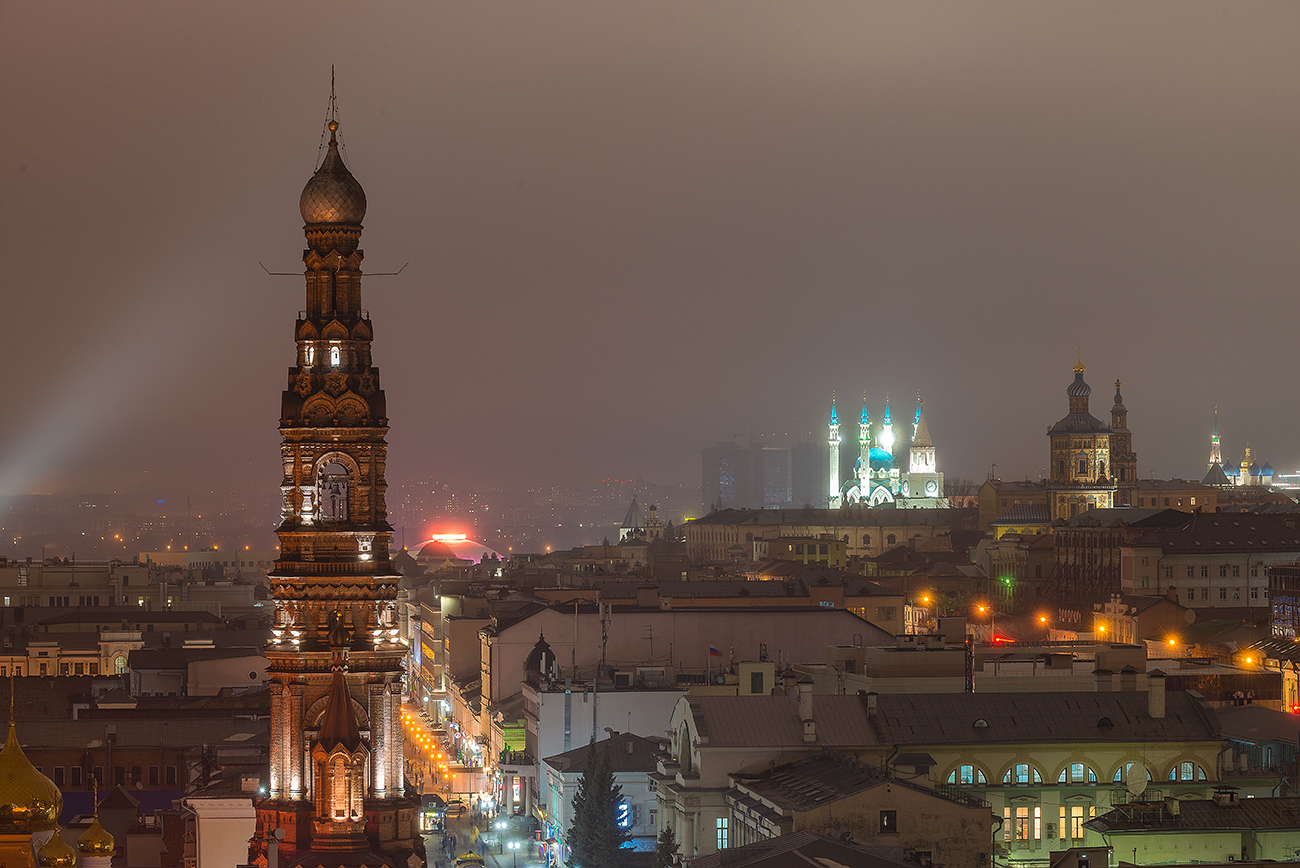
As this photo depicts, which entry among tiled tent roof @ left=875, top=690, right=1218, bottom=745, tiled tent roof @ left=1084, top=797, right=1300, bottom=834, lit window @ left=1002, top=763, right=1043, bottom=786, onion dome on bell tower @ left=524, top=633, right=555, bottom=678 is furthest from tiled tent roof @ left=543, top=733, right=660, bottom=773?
tiled tent roof @ left=1084, top=797, right=1300, bottom=834

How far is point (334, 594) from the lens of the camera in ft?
149

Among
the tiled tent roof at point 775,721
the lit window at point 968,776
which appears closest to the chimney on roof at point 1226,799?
the lit window at point 968,776

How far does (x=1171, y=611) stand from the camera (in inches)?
4582

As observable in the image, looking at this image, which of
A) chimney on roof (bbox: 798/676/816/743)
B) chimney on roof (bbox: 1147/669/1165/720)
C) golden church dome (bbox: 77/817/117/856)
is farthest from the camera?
chimney on roof (bbox: 1147/669/1165/720)

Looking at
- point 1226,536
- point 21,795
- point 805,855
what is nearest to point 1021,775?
point 805,855

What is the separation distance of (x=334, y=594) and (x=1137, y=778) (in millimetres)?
26947

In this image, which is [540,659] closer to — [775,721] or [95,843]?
[775,721]

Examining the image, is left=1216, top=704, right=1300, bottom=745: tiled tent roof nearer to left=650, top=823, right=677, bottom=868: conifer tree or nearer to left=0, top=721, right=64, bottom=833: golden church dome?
left=650, top=823, right=677, bottom=868: conifer tree

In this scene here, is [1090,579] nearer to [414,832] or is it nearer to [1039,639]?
[1039,639]

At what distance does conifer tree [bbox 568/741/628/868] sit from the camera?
61.6 metres

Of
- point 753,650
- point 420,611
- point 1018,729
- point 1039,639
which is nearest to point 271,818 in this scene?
point 1018,729

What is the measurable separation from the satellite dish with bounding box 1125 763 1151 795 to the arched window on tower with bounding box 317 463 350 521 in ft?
86.7

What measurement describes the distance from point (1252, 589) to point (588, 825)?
79.5 m

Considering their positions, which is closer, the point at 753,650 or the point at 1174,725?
the point at 1174,725
